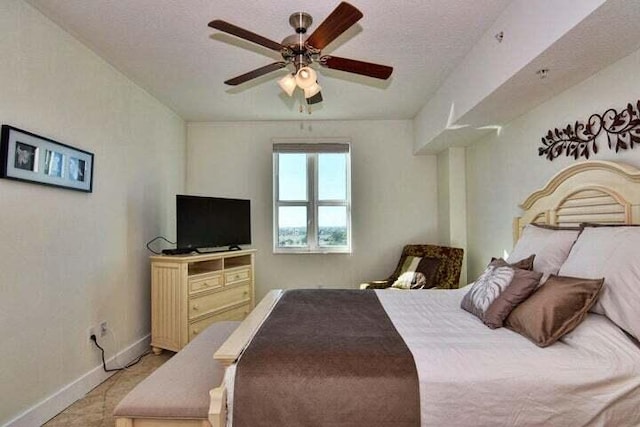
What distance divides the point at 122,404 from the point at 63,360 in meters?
1.19

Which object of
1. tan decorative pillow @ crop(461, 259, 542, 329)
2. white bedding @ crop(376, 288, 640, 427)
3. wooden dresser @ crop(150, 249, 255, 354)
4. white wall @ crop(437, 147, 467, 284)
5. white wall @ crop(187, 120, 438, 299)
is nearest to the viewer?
white bedding @ crop(376, 288, 640, 427)

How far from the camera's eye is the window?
4508mm

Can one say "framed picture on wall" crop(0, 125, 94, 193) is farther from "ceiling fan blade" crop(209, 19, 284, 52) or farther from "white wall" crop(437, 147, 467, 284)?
"white wall" crop(437, 147, 467, 284)

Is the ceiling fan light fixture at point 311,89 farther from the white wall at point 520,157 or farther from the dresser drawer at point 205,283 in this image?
the dresser drawer at point 205,283

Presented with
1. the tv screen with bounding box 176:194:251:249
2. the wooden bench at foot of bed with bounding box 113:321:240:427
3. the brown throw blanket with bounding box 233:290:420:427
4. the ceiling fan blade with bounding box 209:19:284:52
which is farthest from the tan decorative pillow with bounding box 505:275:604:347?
the tv screen with bounding box 176:194:251:249

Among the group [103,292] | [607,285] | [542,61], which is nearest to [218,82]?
[103,292]

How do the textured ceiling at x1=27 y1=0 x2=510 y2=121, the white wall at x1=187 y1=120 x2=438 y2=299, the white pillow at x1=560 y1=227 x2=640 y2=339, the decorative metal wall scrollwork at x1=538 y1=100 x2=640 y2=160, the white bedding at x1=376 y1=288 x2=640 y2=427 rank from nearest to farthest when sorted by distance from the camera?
the white bedding at x1=376 y1=288 x2=640 y2=427 < the white pillow at x1=560 y1=227 x2=640 y2=339 < the decorative metal wall scrollwork at x1=538 y1=100 x2=640 y2=160 < the textured ceiling at x1=27 y1=0 x2=510 y2=121 < the white wall at x1=187 y1=120 x2=438 y2=299

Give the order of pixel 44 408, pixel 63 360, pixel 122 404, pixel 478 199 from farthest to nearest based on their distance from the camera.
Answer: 1. pixel 478 199
2. pixel 63 360
3. pixel 44 408
4. pixel 122 404

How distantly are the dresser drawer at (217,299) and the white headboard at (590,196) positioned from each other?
8.97 feet

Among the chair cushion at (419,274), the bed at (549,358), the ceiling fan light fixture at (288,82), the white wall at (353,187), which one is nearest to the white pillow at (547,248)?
the bed at (549,358)

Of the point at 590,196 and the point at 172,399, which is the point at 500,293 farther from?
the point at 172,399

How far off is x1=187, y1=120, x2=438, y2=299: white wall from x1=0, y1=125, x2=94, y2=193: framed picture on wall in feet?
6.49

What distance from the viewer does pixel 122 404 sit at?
150 centimetres

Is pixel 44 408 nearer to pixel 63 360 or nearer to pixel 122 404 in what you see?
pixel 63 360
